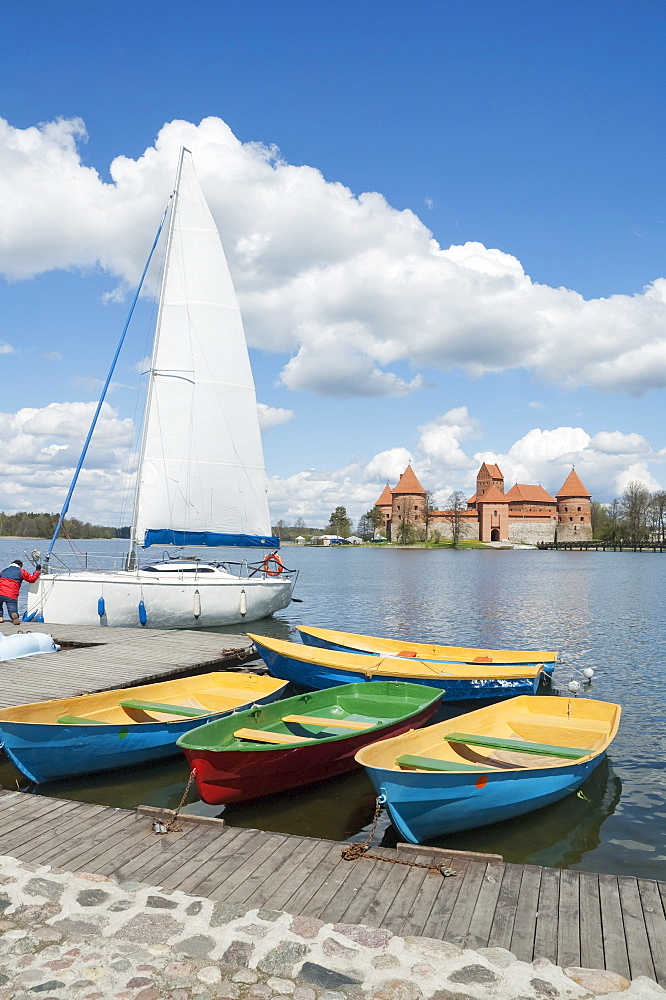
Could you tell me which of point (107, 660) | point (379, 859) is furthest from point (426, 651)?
point (379, 859)

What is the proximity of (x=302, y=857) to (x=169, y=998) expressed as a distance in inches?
86.8

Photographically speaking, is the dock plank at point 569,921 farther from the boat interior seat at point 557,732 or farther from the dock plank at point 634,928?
the boat interior seat at point 557,732

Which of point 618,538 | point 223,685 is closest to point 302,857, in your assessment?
point 223,685

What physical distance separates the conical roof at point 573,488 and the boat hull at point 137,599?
137360 millimetres

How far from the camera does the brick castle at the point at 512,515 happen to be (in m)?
145

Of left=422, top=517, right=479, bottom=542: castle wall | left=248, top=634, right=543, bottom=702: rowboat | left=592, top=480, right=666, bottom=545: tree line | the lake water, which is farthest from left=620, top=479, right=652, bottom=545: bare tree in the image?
left=248, top=634, right=543, bottom=702: rowboat

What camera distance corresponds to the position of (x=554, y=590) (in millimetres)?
44281

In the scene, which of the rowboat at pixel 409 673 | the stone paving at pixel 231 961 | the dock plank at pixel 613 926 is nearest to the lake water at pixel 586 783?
the dock plank at pixel 613 926

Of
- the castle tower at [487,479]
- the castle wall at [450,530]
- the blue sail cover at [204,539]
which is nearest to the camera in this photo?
the blue sail cover at [204,539]

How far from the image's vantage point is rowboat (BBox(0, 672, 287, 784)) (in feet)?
29.4

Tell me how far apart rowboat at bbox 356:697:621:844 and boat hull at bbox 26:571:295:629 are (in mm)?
13808

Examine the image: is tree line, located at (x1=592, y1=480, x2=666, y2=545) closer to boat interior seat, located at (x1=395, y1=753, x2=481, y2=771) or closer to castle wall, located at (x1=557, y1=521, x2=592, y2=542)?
castle wall, located at (x1=557, y1=521, x2=592, y2=542)

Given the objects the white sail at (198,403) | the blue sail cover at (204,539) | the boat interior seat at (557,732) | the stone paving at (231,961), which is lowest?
the boat interior seat at (557,732)

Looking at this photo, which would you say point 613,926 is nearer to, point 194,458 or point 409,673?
point 409,673
